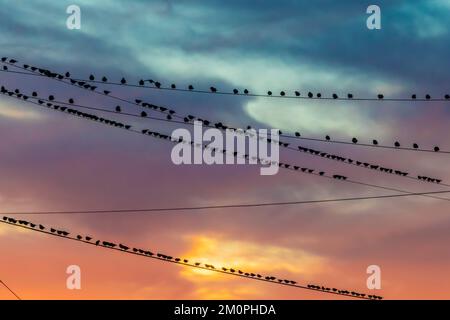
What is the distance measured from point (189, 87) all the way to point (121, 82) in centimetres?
423

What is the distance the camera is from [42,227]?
444 ft
